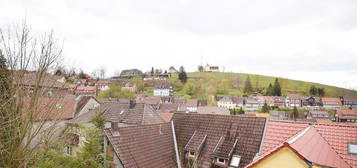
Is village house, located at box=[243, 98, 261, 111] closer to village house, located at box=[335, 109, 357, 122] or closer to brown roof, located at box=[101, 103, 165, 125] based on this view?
village house, located at box=[335, 109, 357, 122]

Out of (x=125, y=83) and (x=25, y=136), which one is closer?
(x=25, y=136)

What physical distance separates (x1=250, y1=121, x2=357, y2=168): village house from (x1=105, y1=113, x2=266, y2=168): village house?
1.04 meters

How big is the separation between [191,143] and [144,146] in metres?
3.46

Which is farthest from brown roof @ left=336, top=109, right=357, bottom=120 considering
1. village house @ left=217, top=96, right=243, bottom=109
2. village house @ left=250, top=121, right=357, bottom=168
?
village house @ left=250, top=121, right=357, bottom=168

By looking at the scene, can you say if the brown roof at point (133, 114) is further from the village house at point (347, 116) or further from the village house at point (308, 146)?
the village house at point (347, 116)

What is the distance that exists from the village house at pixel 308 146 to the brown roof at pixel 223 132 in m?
0.65

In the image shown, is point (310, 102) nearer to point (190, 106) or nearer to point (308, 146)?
point (190, 106)

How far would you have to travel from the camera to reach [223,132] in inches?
547

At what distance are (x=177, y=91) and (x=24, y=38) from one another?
108 meters

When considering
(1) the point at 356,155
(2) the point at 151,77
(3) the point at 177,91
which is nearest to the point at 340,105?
(3) the point at 177,91

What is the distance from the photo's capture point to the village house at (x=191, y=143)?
11498 mm

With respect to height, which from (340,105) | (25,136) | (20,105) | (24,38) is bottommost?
(340,105)

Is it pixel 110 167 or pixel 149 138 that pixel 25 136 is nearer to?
pixel 110 167

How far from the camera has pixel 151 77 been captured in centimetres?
13900
